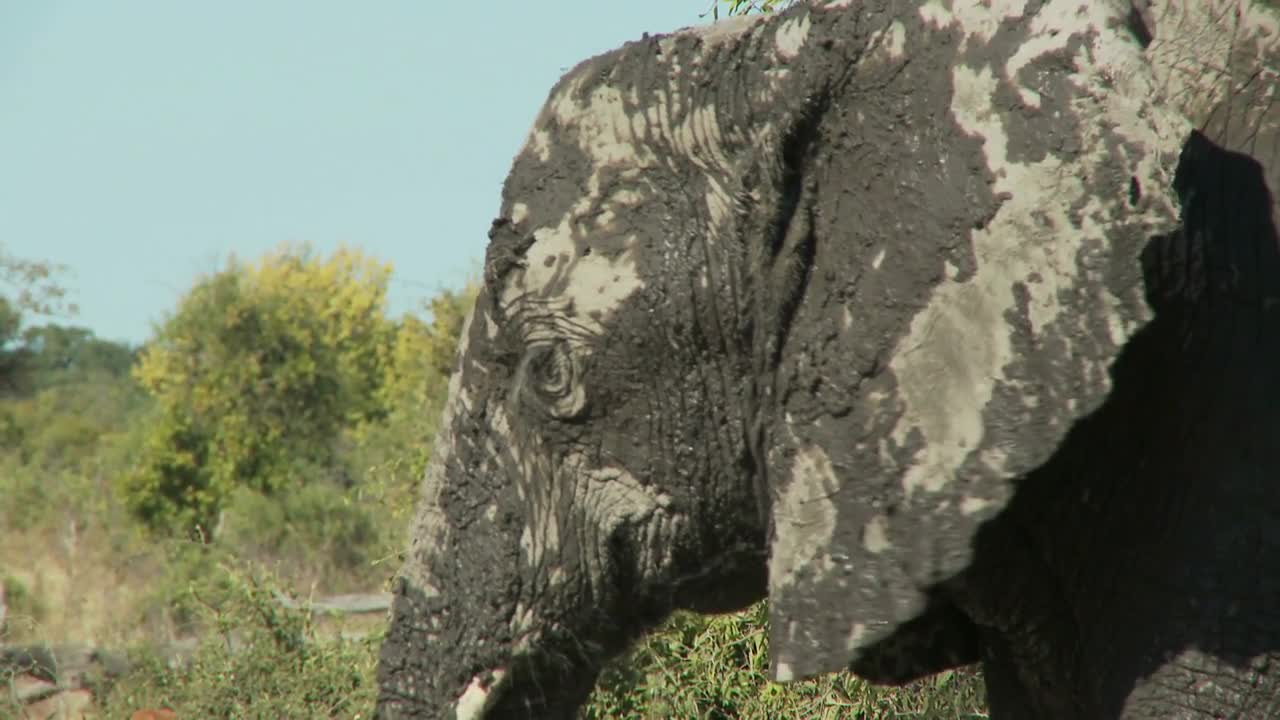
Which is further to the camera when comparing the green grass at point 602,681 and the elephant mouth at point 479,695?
the green grass at point 602,681

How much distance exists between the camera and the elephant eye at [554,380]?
6.89 ft

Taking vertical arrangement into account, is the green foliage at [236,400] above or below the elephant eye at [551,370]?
above

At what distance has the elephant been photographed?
1721mm

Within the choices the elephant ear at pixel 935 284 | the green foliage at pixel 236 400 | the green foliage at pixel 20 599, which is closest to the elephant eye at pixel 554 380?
the elephant ear at pixel 935 284

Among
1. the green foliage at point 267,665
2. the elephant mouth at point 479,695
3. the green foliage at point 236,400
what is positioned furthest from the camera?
the green foliage at point 236,400

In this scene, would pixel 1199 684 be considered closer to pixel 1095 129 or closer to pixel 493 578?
pixel 1095 129

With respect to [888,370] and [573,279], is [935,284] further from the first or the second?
[573,279]

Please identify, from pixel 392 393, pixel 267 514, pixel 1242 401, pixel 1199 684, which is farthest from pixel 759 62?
pixel 392 393

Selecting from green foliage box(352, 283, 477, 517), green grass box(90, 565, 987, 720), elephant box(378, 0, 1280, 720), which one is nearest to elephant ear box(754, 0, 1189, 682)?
elephant box(378, 0, 1280, 720)

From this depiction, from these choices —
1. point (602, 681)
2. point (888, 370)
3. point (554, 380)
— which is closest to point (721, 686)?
point (602, 681)

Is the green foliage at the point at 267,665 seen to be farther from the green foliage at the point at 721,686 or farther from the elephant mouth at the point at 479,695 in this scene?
the elephant mouth at the point at 479,695

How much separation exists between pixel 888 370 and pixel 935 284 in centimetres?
11

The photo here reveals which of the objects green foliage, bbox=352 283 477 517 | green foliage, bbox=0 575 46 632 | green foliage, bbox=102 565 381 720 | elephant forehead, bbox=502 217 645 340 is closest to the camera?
elephant forehead, bbox=502 217 645 340

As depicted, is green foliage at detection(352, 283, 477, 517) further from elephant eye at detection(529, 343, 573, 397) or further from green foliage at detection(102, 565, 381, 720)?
elephant eye at detection(529, 343, 573, 397)
